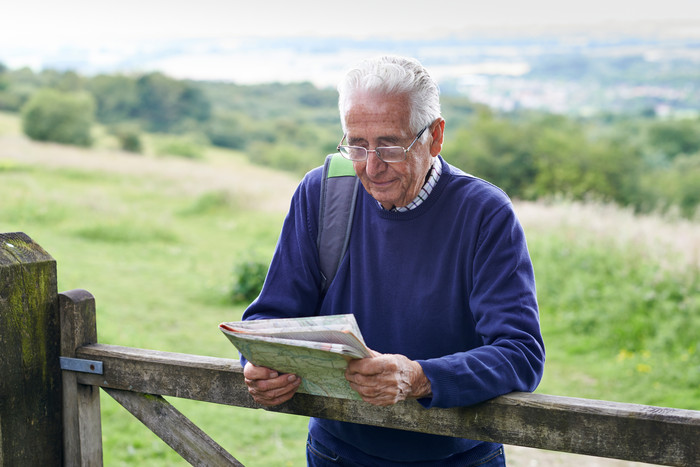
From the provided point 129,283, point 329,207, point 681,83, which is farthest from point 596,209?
point 681,83

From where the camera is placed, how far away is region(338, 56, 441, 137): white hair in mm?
1995

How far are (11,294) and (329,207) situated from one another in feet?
3.14

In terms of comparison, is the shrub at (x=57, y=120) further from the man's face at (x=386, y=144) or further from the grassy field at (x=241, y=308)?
the man's face at (x=386, y=144)

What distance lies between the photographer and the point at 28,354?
208cm

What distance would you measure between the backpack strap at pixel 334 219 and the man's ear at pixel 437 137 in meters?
0.25

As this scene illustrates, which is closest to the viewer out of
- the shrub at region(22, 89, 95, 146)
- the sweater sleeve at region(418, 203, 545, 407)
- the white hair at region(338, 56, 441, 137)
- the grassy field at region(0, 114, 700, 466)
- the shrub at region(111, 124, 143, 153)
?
the sweater sleeve at region(418, 203, 545, 407)

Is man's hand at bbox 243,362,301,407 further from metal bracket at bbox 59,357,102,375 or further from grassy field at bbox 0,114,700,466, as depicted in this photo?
grassy field at bbox 0,114,700,466

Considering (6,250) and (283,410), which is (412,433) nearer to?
(283,410)

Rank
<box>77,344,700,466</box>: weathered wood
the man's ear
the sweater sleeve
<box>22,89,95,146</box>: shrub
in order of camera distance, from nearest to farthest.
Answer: <box>77,344,700,466</box>: weathered wood, the sweater sleeve, the man's ear, <box>22,89,95,146</box>: shrub

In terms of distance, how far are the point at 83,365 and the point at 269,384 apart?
0.69 metres

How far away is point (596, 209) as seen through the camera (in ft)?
42.9

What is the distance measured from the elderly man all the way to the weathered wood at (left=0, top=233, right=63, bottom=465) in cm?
64

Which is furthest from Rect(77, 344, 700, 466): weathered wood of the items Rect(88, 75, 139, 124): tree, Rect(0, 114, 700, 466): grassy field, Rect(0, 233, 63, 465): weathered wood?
Rect(88, 75, 139, 124): tree

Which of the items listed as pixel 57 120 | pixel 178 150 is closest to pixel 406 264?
pixel 178 150
